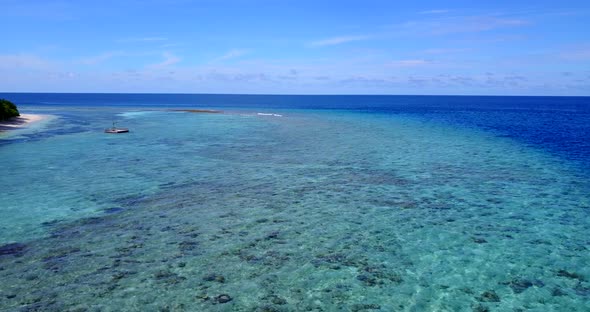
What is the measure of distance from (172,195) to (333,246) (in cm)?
1171

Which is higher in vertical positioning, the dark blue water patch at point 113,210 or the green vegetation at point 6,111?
the green vegetation at point 6,111

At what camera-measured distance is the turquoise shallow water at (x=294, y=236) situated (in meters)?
12.9

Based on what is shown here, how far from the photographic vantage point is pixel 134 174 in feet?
102

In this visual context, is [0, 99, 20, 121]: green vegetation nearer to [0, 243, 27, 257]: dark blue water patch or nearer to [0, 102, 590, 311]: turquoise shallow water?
[0, 102, 590, 311]: turquoise shallow water

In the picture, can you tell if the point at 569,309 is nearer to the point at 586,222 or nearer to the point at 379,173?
the point at 586,222

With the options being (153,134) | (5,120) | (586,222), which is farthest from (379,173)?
(5,120)

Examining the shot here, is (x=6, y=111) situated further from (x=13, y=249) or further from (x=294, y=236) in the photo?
(x=294, y=236)

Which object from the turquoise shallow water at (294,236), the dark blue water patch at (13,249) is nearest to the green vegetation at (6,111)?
the turquoise shallow water at (294,236)

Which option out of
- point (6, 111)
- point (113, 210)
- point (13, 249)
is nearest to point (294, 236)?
point (113, 210)

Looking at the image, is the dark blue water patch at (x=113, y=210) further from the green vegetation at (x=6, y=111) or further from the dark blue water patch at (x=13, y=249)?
the green vegetation at (x=6, y=111)

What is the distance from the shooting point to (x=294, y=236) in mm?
17984

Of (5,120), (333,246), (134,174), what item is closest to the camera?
(333,246)

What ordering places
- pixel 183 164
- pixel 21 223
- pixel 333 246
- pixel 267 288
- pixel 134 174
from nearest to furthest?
1. pixel 267 288
2. pixel 333 246
3. pixel 21 223
4. pixel 134 174
5. pixel 183 164

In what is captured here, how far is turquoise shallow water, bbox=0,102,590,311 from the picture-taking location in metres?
12.9
